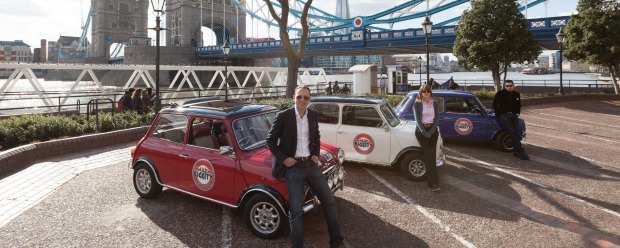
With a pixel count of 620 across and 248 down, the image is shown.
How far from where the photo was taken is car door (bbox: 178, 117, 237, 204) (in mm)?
5355

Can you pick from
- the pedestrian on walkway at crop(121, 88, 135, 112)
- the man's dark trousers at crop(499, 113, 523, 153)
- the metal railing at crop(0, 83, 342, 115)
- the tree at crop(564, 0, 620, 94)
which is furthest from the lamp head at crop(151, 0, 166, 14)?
the tree at crop(564, 0, 620, 94)

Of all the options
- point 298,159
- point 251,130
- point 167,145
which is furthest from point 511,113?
point 167,145

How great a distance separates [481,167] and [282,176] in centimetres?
597

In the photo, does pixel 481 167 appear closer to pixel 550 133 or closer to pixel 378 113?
pixel 378 113

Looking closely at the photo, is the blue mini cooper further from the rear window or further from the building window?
the building window

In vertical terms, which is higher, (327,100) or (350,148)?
(327,100)

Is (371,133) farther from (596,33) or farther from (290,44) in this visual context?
(596,33)

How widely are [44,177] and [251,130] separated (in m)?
5.10

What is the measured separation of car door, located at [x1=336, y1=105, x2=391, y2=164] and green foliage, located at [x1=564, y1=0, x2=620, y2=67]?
1053 inches

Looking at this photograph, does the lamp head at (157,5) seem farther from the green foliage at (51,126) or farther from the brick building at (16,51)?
the brick building at (16,51)

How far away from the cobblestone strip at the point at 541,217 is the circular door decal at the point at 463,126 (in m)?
3.48

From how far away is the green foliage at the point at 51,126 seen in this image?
383 inches

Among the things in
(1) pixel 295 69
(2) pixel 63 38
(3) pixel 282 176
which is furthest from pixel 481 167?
(2) pixel 63 38

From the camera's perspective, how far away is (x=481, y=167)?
8.81 metres
